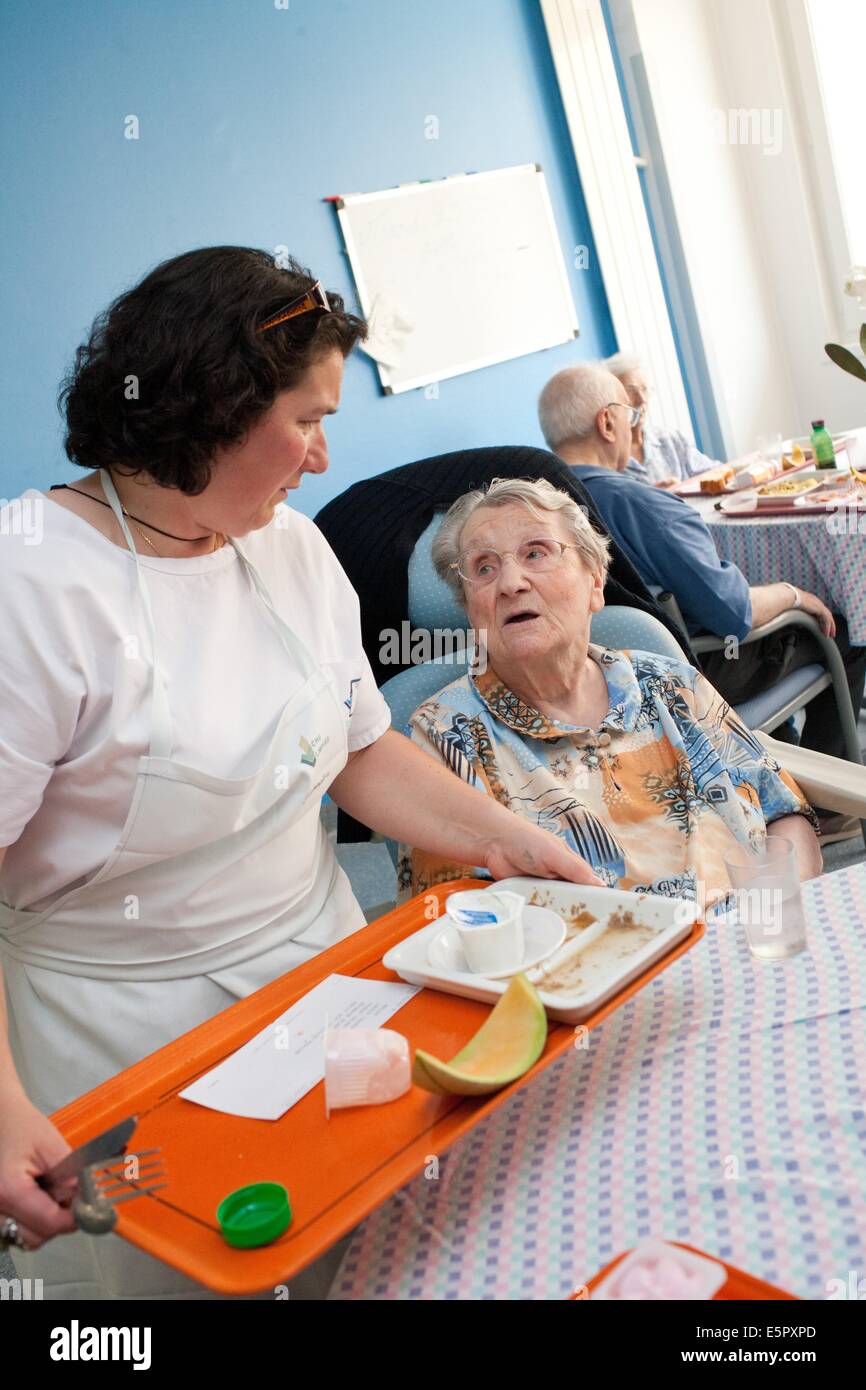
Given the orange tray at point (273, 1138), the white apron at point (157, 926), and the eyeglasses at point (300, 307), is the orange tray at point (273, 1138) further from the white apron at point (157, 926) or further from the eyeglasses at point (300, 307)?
the eyeglasses at point (300, 307)

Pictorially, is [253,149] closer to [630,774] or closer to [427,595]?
[427,595]

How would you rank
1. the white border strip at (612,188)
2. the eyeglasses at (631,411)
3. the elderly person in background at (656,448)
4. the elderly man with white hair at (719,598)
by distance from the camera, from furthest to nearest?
the white border strip at (612,188), the elderly person in background at (656,448), the eyeglasses at (631,411), the elderly man with white hair at (719,598)

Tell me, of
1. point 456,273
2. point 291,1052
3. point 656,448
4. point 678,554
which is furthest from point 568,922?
point 456,273

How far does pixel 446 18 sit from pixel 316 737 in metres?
4.33

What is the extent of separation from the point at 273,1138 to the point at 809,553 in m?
2.72

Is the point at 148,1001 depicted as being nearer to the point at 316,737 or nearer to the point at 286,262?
the point at 316,737

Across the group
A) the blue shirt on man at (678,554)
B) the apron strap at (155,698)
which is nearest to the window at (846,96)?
the blue shirt on man at (678,554)

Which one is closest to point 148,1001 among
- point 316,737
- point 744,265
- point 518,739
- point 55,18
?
Result: point 316,737

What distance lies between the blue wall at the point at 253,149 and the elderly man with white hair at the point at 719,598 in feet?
4.62

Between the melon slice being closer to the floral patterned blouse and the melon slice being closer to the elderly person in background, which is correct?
the floral patterned blouse

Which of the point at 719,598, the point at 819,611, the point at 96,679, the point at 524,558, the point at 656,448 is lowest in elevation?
the point at 819,611

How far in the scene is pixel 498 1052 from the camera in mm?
994

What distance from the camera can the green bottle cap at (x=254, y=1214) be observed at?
0.82 meters

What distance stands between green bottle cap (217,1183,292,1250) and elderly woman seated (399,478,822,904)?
0.82m
